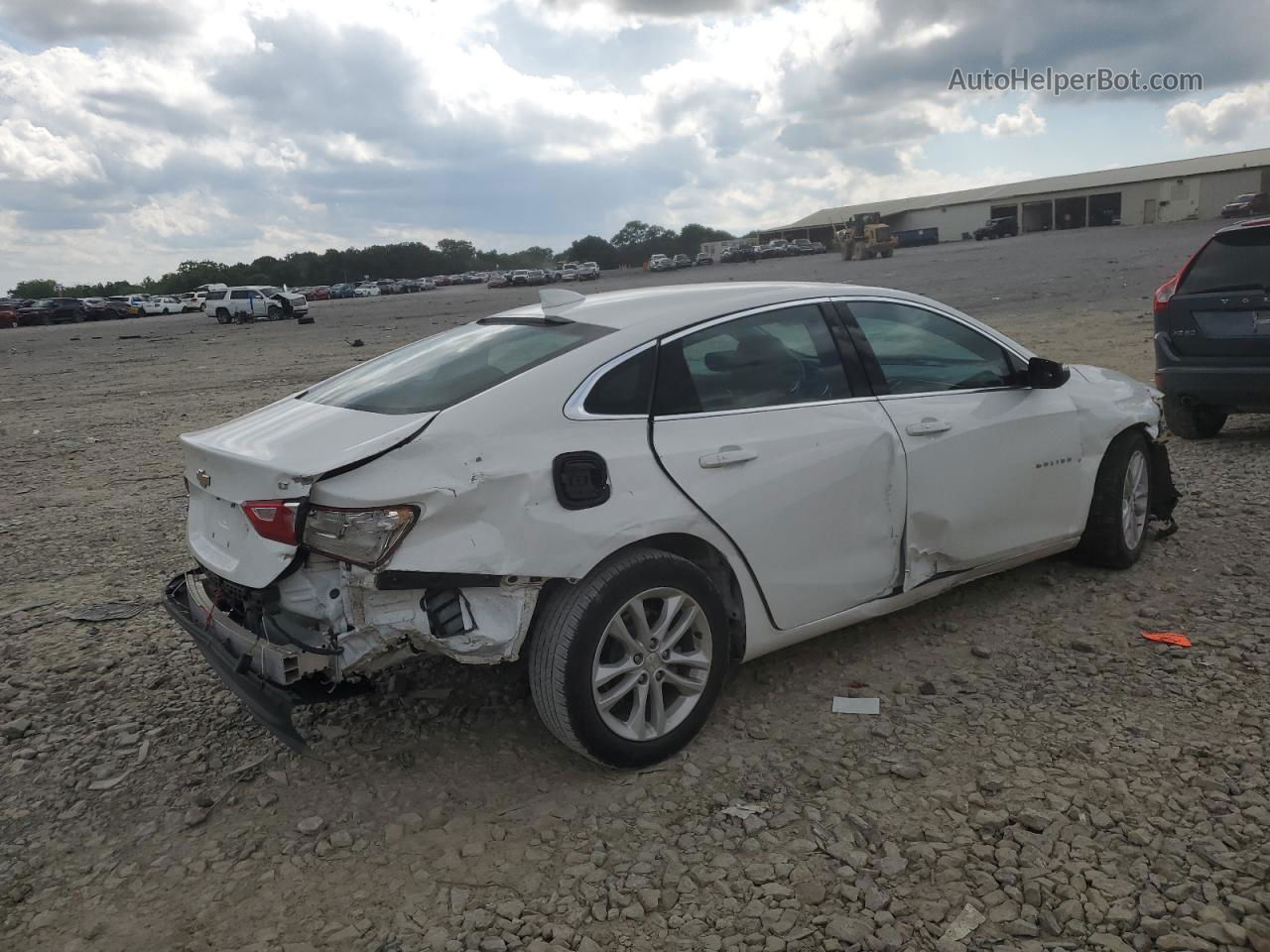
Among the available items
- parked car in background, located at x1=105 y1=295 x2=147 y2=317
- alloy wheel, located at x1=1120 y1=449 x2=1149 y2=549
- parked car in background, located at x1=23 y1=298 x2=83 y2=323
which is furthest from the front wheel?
parked car in background, located at x1=105 y1=295 x2=147 y2=317

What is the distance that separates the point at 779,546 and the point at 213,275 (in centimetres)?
11235

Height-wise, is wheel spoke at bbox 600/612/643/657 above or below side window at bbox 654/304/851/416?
below

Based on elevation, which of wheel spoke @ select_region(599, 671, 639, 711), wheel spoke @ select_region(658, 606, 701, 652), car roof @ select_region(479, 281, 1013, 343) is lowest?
wheel spoke @ select_region(599, 671, 639, 711)

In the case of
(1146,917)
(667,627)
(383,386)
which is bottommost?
(1146,917)

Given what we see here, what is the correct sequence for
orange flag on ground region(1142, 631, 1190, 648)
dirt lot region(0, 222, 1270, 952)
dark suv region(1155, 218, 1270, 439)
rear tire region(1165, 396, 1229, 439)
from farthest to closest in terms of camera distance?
rear tire region(1165, 396, 1229, 439) < dark suv region(1155, 218, 1270, 439) < orange flag on ground region(1142, 631, 1190, 648) < dirt lot region(0, 222, 1270, 952)

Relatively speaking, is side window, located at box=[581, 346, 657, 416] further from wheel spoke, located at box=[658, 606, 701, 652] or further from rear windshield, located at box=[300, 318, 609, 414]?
wheel spoke, located at box=[658, 606, 701, 652]

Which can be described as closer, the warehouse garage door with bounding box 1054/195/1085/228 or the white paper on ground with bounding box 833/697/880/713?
the white paper on ground with bounding box 833/697/880/713

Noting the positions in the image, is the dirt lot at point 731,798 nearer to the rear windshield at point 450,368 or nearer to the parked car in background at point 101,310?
the rear windshield at point 450,368

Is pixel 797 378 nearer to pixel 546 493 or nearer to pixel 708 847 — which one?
pixel 546 493

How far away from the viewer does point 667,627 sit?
347cm

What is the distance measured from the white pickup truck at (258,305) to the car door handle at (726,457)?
134ft

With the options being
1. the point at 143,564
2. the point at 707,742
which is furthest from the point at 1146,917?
the point at 143,564

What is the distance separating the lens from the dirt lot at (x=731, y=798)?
2.77m

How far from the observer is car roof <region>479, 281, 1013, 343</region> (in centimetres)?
380
